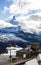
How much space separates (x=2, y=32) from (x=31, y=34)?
25924 mm

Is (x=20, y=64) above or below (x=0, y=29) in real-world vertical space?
below

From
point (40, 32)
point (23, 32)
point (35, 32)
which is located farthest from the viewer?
point (23, 32)

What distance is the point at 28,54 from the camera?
34875 millimetres

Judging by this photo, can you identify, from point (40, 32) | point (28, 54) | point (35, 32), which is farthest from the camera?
point (35, 32)

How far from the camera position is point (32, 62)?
26.3 metres

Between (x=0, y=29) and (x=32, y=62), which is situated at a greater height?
(x=0, y=29)

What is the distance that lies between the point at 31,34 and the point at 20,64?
153997mm

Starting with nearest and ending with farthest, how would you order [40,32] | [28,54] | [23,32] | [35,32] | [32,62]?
[32,62] → [28,54] → [40,32] → [35,32] → [23,32]

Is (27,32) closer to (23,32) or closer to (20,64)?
(23,32)

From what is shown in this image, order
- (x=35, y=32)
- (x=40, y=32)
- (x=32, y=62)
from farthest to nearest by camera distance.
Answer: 1. (x=35, y=32)
2. (x=40, y=32)
3. (x=32, y=62)

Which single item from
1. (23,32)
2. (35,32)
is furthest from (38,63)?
(23,32)

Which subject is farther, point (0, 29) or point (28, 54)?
point (0, 29)

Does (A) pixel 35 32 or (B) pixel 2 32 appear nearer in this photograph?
(A) pixel 35 32

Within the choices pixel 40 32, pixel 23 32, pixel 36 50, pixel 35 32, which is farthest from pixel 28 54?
pixel 23 32
